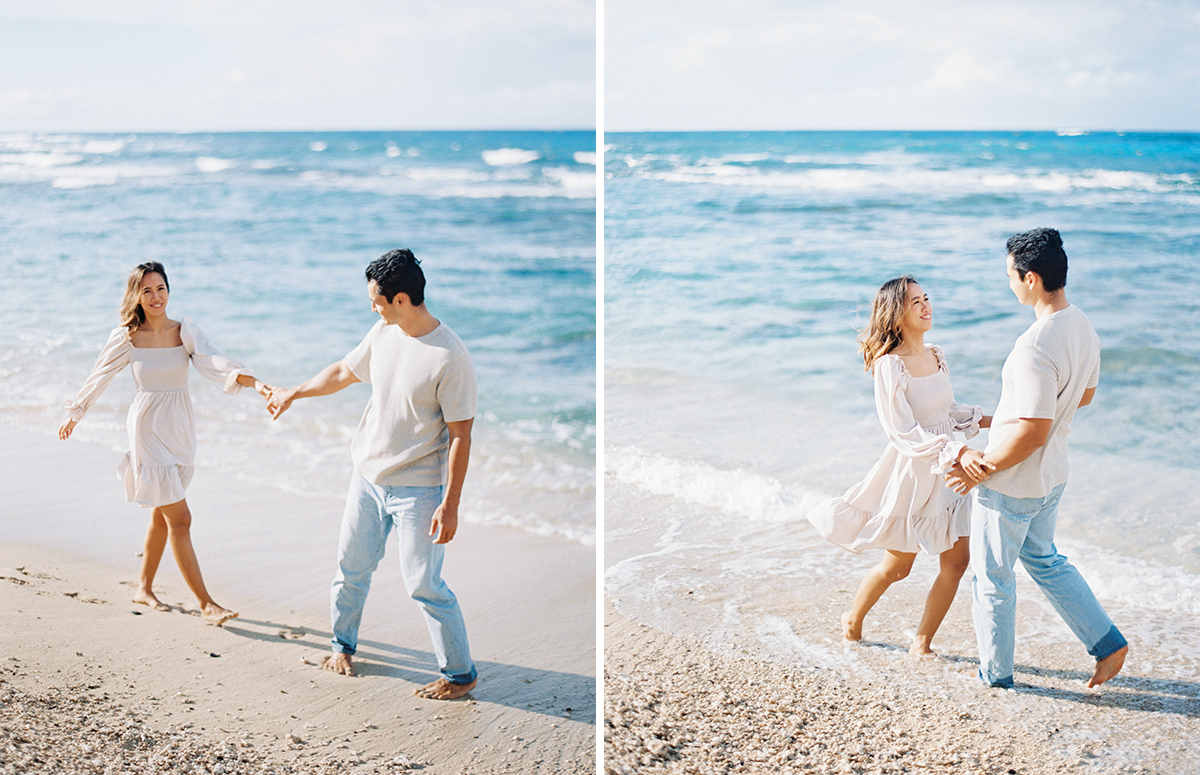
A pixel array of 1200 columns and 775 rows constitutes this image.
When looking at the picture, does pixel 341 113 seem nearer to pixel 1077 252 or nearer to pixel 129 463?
pixel 1077 252

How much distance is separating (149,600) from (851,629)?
276cm

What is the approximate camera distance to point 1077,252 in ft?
42.3

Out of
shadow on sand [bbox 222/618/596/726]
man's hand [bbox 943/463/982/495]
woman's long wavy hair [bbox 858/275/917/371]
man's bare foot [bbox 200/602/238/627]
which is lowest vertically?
shadow on sand [bbox 222/618/596/726]

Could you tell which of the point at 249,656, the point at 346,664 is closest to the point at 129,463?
the point at 249,656

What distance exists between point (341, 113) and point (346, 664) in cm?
2734

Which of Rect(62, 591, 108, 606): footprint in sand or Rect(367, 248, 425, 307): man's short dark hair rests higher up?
Rect(367, 248, 425, 307): man's short dark hair

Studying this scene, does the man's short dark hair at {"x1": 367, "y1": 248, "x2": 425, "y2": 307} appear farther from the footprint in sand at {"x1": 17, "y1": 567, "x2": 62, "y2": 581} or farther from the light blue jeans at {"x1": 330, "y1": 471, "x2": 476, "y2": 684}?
the footprint in sand at {"x1": 17, "y1": 567, "x2": 62, "y2": 581}

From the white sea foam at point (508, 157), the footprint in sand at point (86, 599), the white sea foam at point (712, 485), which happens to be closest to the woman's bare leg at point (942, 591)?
the white sea foam at point (712, 485)

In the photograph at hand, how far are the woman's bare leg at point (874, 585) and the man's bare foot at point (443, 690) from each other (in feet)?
4.68

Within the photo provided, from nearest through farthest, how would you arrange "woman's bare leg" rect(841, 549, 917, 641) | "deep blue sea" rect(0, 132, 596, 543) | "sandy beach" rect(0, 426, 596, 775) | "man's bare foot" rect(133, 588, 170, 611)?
"sandy beach" rect(0, 426, 596, 775)
"woman's bare leg" rect(841, 549, 917, 641)
"man's bare foot" rect(133, 588, 170, 611)
"deep blue sea" rect(0, 132, 596, 543)

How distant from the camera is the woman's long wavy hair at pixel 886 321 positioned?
3.00m

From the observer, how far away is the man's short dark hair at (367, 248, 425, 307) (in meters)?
2.78

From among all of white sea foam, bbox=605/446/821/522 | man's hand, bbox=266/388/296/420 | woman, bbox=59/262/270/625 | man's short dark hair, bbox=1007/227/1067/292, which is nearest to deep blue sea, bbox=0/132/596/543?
white sea foam, bbox=605/446/821/522

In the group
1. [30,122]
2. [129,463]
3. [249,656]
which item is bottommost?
[249,656]
